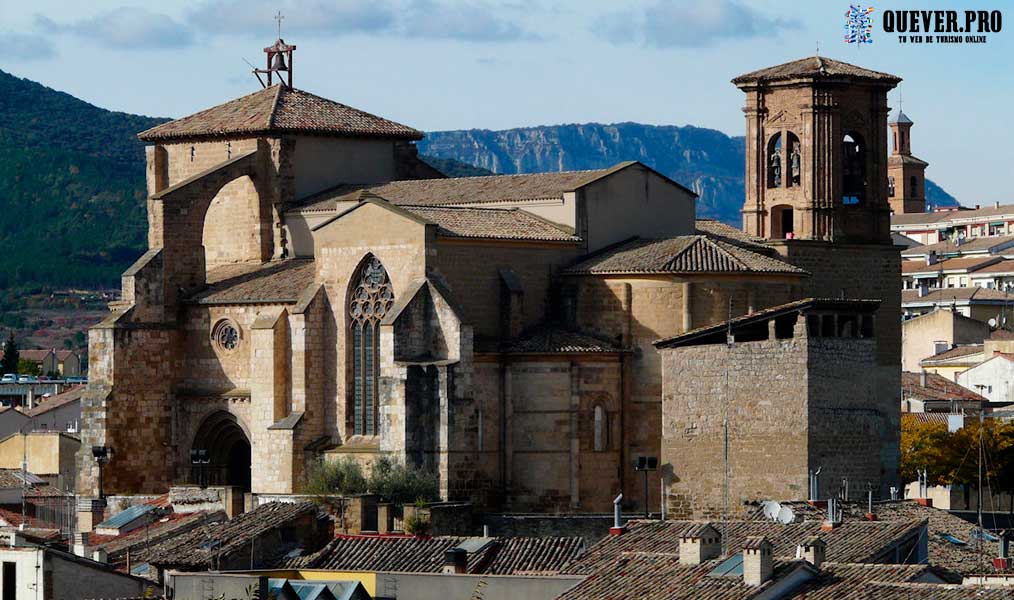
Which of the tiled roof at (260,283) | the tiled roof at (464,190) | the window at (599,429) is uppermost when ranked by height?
the tiled roof at (464,190)

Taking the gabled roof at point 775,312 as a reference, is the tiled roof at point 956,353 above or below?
below

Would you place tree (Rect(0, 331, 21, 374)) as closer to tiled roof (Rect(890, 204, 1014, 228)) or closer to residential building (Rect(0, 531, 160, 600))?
tiled roof (Rect(890, 204, 1014, 228))

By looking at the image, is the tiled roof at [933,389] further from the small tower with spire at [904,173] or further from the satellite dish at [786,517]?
the small tower with spire at [904,173]

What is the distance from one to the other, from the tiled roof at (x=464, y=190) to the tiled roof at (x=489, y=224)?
92 cm

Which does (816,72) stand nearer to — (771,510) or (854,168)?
(854,168)

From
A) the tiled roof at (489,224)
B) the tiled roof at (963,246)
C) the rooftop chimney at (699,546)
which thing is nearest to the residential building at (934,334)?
the tiled roof at (963,246)

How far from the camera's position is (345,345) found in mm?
65812

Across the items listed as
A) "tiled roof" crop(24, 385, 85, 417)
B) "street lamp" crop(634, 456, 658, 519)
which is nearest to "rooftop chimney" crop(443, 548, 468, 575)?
"street lamp" crop(634, 456, 658, 519)

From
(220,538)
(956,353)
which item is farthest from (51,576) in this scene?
(956,353)

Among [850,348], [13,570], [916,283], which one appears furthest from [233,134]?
[916,283]

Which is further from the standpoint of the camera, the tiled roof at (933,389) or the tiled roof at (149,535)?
the tiled roof at (933,389)

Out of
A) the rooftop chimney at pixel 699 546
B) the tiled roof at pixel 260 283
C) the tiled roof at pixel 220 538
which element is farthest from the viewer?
the tiled roof at pixel 260 283

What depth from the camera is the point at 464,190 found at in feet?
229

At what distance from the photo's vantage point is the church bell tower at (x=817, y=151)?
73.5m
